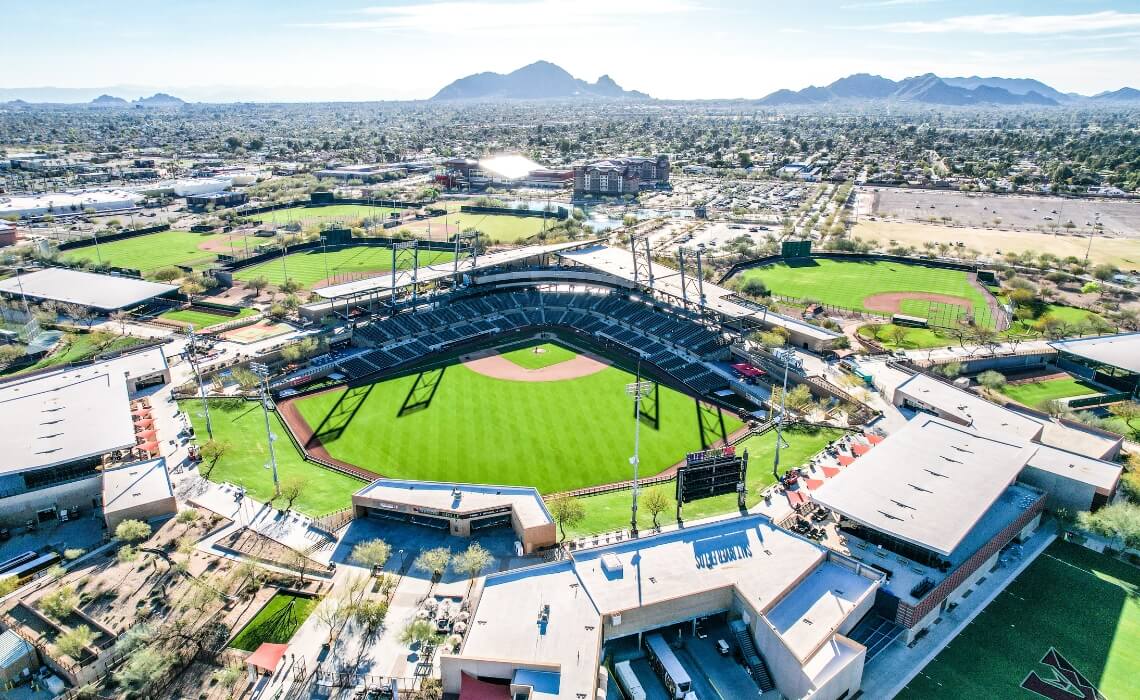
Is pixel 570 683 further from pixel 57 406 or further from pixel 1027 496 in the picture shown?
pixel 57 406

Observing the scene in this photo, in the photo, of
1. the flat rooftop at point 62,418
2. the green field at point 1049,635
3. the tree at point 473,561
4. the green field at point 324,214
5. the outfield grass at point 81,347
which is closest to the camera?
the green field at point 1049,635

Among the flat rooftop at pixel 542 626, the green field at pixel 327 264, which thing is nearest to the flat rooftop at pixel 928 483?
the flat rooftop at pixel 542 626

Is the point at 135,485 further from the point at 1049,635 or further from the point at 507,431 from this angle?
the point at 1049,635

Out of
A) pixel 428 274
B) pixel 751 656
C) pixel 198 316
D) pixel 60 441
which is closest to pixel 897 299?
pixel 428 274

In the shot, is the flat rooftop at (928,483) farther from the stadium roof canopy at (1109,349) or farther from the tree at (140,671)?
the tree at (140,671)

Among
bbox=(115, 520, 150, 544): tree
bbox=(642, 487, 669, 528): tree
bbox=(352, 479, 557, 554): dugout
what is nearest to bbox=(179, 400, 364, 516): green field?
bbox=(352, 479, 557, 554): dugout

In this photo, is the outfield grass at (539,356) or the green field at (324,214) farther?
the green field at (324,214)

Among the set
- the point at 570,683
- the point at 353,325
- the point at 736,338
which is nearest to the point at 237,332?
the point at 353,325

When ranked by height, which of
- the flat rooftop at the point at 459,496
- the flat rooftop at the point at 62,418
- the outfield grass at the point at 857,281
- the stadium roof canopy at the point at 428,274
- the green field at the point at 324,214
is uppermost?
the green field at the point at 324,214
